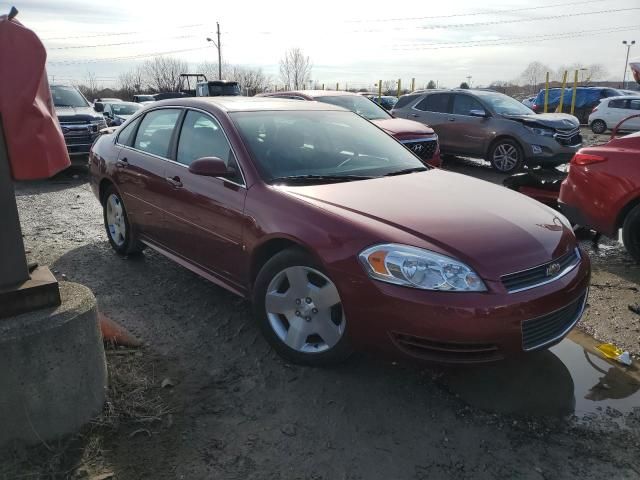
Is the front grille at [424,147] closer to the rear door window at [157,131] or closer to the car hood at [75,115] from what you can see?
the rear door window at [157,131]

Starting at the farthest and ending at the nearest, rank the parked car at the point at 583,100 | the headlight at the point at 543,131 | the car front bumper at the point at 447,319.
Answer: the parked car at the point at 583,100, the headlight at the point at 543,131, the car front bumper at the point at 447,319

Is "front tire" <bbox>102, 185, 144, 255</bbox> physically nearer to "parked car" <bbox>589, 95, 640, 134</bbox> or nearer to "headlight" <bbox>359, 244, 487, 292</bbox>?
"headlight" <bbox>359, 244, 487, 292</bbox>

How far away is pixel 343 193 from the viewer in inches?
130

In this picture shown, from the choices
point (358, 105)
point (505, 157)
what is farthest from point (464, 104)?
point (358, 105)

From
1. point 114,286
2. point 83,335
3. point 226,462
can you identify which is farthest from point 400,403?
point 114,286

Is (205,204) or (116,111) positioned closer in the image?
(205,204)

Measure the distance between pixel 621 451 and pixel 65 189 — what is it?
9077mm

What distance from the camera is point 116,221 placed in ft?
17.6

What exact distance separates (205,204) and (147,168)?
105cm

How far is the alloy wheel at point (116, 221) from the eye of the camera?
5227 millimetres

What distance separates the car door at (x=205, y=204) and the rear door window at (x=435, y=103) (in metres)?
8.87

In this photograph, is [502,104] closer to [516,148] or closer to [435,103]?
[516,148]

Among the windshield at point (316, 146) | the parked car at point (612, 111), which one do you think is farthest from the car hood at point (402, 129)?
the parked car at point (612, 111)

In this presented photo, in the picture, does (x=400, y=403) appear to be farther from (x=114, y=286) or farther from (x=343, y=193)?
(x=114, y=286)
